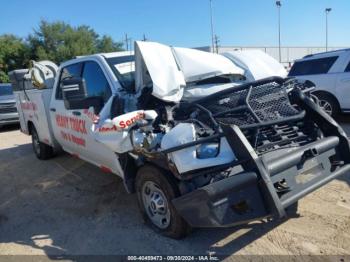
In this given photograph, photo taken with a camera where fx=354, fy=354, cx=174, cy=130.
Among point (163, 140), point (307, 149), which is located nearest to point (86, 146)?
point (163, 140)

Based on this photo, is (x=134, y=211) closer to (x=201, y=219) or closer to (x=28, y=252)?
(x=28, y=252)

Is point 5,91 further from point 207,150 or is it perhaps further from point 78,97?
point 207,150

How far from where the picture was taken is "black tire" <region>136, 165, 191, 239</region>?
3.28 meters

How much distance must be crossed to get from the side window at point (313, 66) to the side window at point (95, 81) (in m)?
6.21

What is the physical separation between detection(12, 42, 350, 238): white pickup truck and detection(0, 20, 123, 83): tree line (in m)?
42.7

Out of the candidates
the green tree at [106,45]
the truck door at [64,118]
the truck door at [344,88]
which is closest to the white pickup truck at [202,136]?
the truck door at [64,118]

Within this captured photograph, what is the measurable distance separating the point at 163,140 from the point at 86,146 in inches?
82.1

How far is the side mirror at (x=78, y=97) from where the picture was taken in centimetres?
427

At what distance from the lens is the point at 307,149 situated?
10.6 feet

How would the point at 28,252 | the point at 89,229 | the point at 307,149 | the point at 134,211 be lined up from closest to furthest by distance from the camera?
the point at 307,149 < the point at 28,252 < the point at 89,229 < the point at 134,211

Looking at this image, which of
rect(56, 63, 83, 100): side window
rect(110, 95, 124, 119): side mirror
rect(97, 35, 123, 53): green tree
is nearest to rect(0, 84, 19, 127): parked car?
rect(56, 63, 83, 100): side window

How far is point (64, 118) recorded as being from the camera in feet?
18.0

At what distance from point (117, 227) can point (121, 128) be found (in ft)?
3.93

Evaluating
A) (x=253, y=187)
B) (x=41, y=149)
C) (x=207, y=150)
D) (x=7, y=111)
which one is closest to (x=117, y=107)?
(x=207, y=150)
